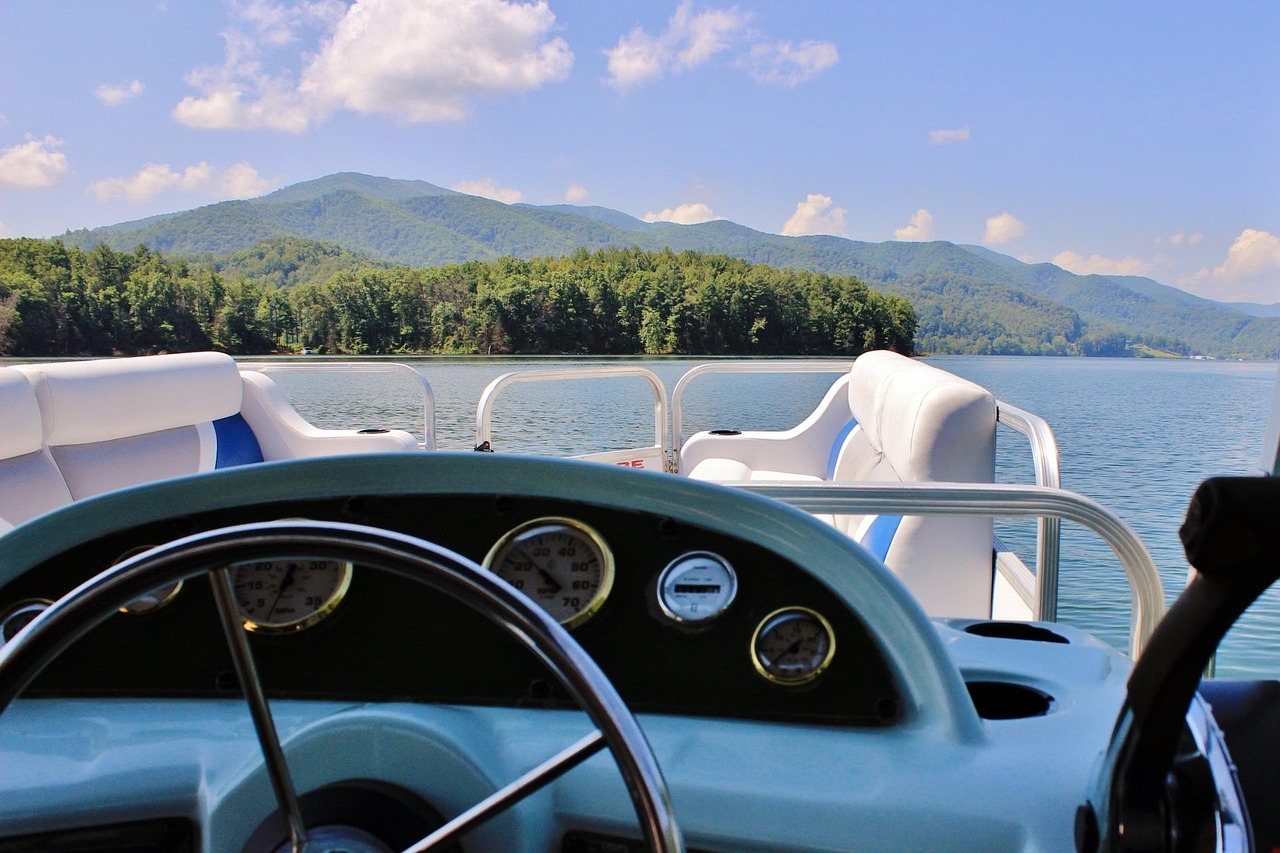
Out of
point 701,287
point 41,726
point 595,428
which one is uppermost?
point 701,287

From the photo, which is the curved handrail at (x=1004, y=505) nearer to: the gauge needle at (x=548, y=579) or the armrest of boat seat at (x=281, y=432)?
the gauge needle at (x=548, y=579)

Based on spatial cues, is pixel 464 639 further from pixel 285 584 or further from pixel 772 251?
pixel 772 251

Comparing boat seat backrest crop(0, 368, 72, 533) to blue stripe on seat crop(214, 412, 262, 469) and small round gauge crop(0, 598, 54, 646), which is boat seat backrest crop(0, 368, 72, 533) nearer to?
blue stripe on seat crop(214, 412, 262, 469)

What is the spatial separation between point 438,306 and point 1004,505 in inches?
797

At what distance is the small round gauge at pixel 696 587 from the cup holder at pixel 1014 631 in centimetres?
32

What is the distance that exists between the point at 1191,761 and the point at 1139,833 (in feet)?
0.16

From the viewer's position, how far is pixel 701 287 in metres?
18.0

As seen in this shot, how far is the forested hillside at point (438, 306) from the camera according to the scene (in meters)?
15.9

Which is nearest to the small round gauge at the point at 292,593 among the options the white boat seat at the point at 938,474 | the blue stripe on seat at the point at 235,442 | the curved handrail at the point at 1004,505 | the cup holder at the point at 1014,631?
the curved handrail at the point at 1004,505

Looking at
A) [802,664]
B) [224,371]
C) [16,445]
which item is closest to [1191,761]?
[802,664]

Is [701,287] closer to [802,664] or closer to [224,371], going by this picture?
[224,371]

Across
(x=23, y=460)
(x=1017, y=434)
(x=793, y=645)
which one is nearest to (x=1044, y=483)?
(x=793, y=645)

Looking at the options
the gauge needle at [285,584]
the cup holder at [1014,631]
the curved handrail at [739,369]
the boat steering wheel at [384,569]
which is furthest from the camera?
the curved handrail at [739,369]

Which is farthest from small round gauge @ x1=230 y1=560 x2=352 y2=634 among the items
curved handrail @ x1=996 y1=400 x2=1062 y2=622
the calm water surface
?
the calm water surface
